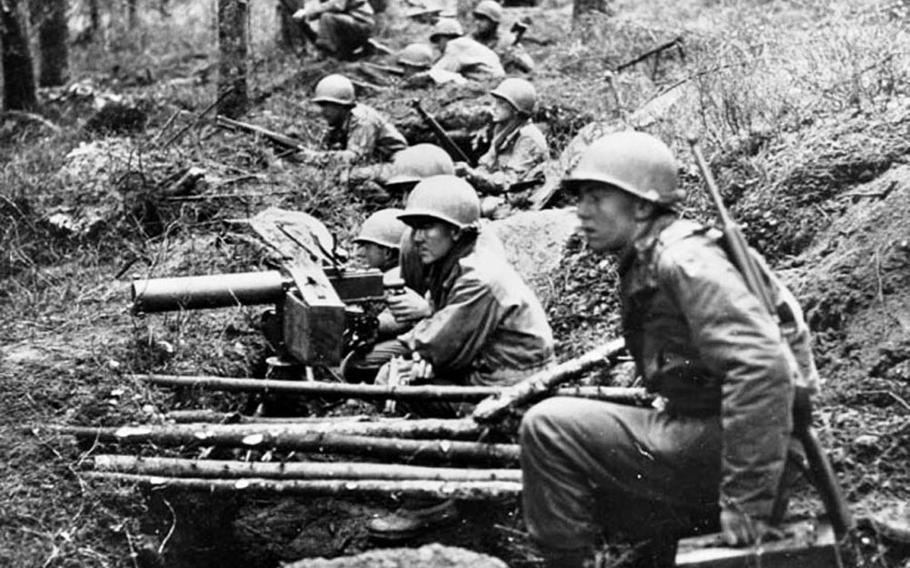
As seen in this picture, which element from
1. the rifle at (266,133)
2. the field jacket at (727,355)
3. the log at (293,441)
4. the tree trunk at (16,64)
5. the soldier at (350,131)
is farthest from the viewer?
the tree trunk at (16,64)

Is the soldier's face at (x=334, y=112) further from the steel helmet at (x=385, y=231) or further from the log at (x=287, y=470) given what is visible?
the log at (x=287, y=470)

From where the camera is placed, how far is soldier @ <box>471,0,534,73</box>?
51.6 feet

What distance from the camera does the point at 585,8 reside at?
1614 centimetres

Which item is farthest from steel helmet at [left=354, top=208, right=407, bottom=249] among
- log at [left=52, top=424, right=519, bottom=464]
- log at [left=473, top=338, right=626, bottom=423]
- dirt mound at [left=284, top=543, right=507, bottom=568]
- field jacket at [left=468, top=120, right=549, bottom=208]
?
dirt mound at [left=284, top=543, right=507, bottom=568]

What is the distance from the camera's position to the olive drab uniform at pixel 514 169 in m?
10.8

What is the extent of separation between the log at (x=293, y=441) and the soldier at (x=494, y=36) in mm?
10883

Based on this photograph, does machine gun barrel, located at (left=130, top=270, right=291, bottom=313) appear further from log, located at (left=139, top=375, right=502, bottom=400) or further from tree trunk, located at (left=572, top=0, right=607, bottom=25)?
tree trunk, located at (left=572, top=0, right=607, bottom=25)

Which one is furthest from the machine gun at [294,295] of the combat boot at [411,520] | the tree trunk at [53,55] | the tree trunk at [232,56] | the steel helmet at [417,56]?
the tree trunk at [53,55]

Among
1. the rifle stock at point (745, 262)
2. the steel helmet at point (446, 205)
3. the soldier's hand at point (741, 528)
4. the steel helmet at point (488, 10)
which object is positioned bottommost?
the soldier's hand at point (741, 528)

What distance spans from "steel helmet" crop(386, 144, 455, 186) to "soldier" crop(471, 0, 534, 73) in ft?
20.2

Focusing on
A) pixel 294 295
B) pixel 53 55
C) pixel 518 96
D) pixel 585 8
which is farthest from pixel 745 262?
pixel 53 55

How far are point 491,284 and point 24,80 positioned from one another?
11.0 m

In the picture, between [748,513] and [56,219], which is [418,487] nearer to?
[748,513]

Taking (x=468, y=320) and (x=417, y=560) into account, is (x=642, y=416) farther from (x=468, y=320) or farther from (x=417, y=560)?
(x=468, y=320)
